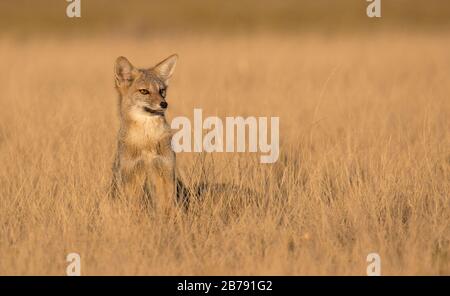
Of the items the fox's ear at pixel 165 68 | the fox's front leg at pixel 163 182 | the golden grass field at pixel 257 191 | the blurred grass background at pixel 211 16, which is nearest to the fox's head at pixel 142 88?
the fox's ear at pixel 165 68

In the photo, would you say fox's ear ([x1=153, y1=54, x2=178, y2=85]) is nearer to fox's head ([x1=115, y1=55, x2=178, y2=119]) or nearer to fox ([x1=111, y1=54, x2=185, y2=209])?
fox's head ([x1=115, y1=55, x2=178, y2=119])

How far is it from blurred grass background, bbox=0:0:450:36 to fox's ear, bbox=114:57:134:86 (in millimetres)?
19893

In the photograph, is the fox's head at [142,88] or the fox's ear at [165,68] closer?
the fox's head at [142,88]

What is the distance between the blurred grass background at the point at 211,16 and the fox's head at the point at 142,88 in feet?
65.1

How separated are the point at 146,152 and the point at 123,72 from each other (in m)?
0.91

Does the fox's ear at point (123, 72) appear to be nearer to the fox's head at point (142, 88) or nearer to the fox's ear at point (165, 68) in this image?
the fox's head at point (142, 88)

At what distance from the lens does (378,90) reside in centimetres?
1327

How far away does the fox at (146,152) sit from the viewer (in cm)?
715

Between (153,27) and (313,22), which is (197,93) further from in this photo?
(313,22)

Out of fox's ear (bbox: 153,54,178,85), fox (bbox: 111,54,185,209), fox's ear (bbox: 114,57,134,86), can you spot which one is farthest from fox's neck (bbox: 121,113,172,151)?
fox's ear (bbox: 153,54,178,85)

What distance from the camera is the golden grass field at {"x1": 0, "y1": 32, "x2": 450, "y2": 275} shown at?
19.8ft

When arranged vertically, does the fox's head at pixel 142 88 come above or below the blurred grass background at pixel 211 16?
below

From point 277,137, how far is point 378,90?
406 cm

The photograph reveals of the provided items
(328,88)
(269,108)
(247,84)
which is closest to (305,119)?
(269,108)
